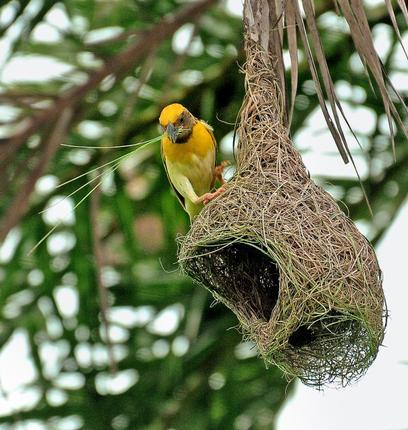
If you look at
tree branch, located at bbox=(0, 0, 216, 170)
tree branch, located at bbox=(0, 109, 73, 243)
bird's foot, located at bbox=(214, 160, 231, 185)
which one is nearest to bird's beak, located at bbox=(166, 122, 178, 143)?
bird's foot, located at bbox=(214, 160, 231, 185)

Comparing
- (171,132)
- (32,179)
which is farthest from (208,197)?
(32,179)

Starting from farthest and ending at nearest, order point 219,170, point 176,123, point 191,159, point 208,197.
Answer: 1. point 219,170
2. point 191,159
3. point 176,123
4. point 208,197

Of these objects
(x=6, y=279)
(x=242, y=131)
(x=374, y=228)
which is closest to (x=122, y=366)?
(x=6, y=279)

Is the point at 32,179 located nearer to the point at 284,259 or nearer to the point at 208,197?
the point at 284,259

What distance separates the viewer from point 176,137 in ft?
11.4

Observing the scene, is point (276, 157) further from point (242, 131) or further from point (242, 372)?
point (242, 372)

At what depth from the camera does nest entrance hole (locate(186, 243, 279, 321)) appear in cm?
313

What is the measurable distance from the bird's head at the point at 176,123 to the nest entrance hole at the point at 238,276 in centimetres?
44

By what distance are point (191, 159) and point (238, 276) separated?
56 centimetres

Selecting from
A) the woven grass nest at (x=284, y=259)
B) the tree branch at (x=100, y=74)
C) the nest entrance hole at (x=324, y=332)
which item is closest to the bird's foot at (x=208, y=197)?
the woven grass nest at (x=284, y=259)

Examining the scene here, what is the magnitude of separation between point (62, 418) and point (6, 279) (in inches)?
26.5

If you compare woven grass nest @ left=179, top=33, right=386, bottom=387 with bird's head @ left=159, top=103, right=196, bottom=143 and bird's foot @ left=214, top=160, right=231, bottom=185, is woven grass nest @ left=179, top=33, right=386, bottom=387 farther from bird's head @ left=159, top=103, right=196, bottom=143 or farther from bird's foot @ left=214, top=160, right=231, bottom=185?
bird's foot @ left=214, top=160, right=231, bottom=185

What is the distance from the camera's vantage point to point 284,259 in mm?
2848

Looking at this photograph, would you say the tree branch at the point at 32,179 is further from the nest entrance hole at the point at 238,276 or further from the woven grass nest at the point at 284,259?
the nest entrance hole at the point at 238,276
